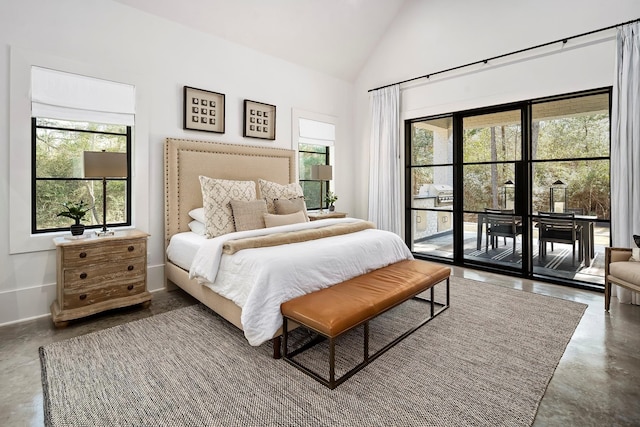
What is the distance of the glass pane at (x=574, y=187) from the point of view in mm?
3535

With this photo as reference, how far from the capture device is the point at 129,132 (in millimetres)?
3436

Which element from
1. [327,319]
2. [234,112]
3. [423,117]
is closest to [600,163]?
[423,117]

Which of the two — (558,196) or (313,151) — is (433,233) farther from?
(313,151)

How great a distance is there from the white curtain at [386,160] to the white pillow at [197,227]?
2811 millimetres

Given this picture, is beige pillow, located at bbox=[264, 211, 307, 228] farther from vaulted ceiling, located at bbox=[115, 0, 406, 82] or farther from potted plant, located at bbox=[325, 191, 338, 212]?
vaulted ceiling, located at bbox=[115, 0, 406, 82]

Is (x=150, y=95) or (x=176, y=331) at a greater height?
(x=150, y=95)

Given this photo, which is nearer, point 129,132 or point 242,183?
point 129,132

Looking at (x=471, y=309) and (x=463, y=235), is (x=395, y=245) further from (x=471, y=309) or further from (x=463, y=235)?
(x=463, y=235)

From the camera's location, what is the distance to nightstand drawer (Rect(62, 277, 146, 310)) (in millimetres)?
2670

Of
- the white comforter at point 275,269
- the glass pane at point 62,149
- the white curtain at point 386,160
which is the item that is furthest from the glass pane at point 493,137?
the glass pane at point 62,149

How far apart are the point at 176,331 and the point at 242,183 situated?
66.1 inches

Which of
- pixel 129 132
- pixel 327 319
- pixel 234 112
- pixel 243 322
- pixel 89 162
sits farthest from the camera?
pixel 234 112

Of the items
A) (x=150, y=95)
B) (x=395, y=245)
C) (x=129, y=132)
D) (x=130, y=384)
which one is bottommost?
(x=130, y=384)

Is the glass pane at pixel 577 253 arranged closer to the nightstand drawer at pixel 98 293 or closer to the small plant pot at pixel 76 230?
the nightstand drawer at pixel 98 293
